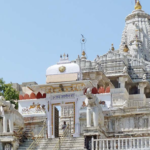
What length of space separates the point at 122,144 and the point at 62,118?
51.2 feet

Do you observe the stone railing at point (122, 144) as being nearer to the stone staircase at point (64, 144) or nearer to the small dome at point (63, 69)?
the stone staircase at point (64, 144)

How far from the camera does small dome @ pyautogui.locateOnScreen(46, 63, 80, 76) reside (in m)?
37.2

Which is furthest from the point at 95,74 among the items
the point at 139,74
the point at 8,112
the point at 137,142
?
the point at 137,142

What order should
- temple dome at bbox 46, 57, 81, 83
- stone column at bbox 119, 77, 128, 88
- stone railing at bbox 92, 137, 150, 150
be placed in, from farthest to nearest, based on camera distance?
stone column at bbox 119, 77, 128, 88
temple dome at bbox 46, 57, 81, 83
stone railing at bbox 92, 137, 150, 150

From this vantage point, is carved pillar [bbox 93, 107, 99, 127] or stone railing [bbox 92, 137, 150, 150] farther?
carved pillar [bbox 93, 107, 99, 127]

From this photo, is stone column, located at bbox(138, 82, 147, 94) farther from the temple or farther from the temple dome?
the temple dome

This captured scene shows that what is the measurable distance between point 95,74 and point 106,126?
11.1 m

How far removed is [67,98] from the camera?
36938mm

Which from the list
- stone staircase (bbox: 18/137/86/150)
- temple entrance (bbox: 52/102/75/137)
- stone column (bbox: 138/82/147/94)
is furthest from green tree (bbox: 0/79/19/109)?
stone staircase (bbox: 18/137/86/150)

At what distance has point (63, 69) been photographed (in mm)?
37406

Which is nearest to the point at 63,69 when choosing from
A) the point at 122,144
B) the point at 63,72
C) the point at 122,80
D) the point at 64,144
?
the point at 63,72

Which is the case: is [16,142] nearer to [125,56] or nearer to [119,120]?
[119,120]

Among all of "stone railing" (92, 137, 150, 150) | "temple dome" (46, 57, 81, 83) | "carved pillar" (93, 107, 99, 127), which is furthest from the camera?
"temple dome" (46, 57, 81, 83)

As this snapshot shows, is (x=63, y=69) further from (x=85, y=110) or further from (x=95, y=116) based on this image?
(x=95, y=116)
